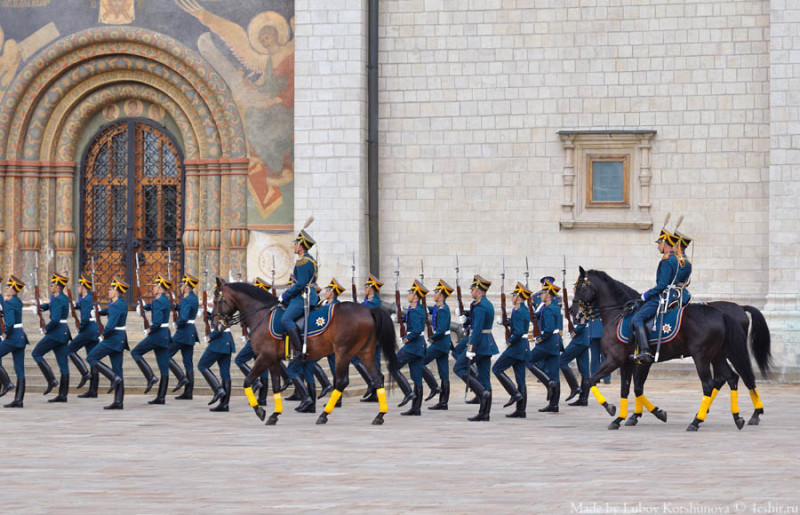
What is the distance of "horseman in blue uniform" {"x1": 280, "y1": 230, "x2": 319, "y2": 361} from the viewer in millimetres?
15383

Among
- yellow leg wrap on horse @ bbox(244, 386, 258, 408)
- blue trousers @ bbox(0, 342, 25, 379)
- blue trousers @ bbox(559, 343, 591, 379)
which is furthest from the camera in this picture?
blue trousers @ bbox(559, 343, 591, 379)

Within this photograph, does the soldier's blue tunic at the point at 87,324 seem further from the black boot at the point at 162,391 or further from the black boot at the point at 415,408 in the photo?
the black boot at the point at 415,408

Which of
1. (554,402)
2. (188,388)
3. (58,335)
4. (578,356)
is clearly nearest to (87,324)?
(58,335)

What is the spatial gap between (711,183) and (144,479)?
12883 mm

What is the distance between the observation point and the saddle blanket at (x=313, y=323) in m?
15.5

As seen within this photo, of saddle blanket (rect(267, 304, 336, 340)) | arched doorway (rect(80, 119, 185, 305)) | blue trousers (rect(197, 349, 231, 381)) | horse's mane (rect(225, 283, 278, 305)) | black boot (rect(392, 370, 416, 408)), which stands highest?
arched doorway (rect(80, 119, 185, 305))

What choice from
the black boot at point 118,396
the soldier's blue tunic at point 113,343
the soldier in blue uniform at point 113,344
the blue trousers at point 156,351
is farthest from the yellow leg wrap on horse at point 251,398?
the blue trousers at point 156,351

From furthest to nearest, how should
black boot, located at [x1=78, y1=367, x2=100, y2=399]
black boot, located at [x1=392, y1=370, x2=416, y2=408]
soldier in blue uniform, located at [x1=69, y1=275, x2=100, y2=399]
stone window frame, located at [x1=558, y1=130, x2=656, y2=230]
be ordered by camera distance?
stone window frame, located at [x1=558, y1=130, x2=656, y2=230], black boot, located at [x1=78, y1=367, x2=100, y2=399], soldier in blue uniform, located at [x1=69, y1=275, x2=100, y2=399], black boot, located at [x1=392, y1=370, x2=416, y2=408]

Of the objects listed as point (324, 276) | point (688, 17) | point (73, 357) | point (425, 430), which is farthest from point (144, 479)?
point (688, 17)

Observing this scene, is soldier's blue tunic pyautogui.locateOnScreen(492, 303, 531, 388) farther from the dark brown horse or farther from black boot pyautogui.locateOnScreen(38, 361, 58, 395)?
black boot pyautogui.locateOnScreen(38, 361, 58, 395)

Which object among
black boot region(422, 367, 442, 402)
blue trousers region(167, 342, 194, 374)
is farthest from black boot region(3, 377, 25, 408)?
black boot region(422, 367, 442, 402)

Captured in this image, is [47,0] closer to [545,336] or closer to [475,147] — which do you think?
[475,147]

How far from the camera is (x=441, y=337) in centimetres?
1675

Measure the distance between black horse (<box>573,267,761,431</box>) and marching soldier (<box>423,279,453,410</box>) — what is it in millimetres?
1822
